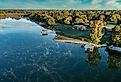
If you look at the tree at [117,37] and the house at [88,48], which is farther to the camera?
the tree at [117,37]

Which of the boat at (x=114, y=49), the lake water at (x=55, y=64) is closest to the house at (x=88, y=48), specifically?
the lake water at (x=55, y=64)

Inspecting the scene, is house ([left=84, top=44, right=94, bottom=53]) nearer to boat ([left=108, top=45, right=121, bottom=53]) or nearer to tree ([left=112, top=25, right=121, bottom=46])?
boat ([left=108, top=45, right=121, bottom=53])

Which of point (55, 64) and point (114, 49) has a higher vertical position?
point (114, 49)

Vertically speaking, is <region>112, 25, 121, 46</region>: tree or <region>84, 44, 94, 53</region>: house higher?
<region>112, 25, 121, 46</region>: tree

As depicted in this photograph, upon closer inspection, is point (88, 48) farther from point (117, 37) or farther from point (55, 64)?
point (55, 64)

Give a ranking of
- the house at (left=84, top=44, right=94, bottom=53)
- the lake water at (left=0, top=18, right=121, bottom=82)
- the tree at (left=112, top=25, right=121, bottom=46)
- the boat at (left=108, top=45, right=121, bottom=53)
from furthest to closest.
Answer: the tree at (left=112, top=25, right=121, bottom=46), the house at (left=84, top=44, right=94, bottom=53), the boat at (left=108, top=45, right=121, bottom=53), the lake water at (left=0, top=18, right=121, bottom=82)

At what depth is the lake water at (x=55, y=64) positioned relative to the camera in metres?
47.5

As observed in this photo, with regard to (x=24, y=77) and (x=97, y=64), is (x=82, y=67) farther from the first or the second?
(x=24, y=77)

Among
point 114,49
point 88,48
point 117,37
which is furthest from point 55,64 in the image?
point 117,37

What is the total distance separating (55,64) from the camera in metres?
55.7

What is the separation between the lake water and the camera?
47475 millimetres

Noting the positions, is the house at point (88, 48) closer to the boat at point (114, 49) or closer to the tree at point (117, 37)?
the boat at point (114, 49)

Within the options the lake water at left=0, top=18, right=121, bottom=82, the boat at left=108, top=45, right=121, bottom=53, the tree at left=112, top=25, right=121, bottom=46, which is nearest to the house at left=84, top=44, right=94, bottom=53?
the lake water at left=0, top=18, right=121, bottom=82

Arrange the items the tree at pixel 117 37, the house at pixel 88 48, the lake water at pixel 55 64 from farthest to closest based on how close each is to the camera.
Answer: the tree at pixel 117 37 < the house at pixel 88 48 < the lake water at pixel 55 64
